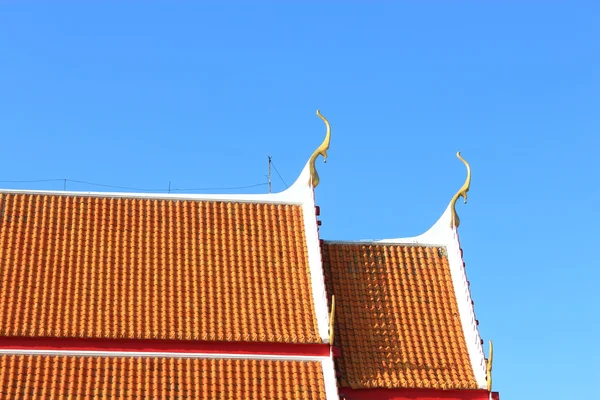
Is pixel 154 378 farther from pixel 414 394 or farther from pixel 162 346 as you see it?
pixel 414 394

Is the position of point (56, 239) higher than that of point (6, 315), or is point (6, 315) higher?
point (56, 239)

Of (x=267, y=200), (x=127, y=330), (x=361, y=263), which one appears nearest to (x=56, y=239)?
(x=127, y=330)

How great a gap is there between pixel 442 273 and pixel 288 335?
3964 millimetres

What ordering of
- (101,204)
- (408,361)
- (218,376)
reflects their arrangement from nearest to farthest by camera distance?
1. (218,376)
2. (408,361)
3. (101,204)

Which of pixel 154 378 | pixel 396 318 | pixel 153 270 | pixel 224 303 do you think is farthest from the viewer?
pixel 396 318

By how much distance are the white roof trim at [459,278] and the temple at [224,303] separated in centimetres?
3

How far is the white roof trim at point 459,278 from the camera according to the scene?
20.1 metres

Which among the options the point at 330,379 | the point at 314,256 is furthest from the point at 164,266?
the point at 330,379

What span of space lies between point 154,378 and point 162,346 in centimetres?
82

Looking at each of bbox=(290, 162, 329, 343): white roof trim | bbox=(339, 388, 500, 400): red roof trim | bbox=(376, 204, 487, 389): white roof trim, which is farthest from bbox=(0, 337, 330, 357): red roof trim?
bbox=(376, 204, 487, 389): white roof trim

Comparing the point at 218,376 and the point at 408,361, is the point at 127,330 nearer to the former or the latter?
the point at 218,376

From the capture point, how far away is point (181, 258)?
67.5 feet

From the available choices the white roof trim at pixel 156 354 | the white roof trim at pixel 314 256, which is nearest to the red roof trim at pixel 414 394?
the white roof trim at pixel 156 354

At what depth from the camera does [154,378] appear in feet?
59.3
